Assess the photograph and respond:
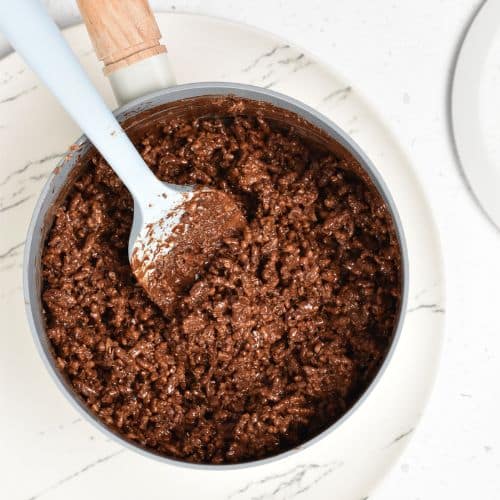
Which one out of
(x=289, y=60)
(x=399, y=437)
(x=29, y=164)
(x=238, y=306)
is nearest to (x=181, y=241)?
(x=238, y=306)

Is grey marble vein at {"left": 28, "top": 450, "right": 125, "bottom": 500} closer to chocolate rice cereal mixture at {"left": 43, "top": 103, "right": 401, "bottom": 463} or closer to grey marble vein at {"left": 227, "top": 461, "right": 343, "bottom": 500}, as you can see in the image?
chocolate rice cereal mixture at {"left": 43, "top": 103, "right": 401, "bottom": 463}

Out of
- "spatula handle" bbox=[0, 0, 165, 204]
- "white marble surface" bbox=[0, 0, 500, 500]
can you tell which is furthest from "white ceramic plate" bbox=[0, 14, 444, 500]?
"spatula handle" bbox=[0, 0, 165, 204]

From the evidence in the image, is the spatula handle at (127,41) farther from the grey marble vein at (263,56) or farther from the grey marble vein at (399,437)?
the grey marble vein at (399,437)

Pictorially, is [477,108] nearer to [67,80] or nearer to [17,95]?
[67,80]

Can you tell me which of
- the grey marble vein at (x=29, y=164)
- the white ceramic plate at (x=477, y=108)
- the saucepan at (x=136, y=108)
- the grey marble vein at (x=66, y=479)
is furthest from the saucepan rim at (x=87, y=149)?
the white ceramic plate at (x=477, y=108)

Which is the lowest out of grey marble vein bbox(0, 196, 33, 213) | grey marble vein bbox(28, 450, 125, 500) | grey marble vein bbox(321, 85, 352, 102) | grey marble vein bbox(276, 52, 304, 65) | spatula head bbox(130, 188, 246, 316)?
grey marble vein bbox(28, 450, 125, 500)
